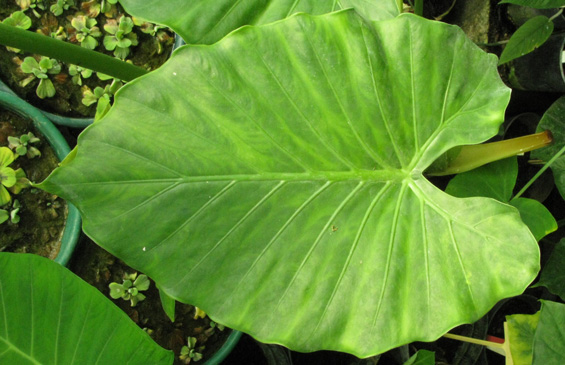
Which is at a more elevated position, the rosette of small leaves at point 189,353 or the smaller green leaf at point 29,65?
the smaller green leaf at point 29,65

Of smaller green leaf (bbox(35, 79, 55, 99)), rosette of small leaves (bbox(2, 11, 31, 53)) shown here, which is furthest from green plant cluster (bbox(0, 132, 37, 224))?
rosette of small leaves (bbox(2, 11, 31, 53))

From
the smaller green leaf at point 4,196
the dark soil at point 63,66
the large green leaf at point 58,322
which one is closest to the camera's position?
the large green leaf at point 58,322

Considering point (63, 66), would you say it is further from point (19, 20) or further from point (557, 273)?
point (557, 273)

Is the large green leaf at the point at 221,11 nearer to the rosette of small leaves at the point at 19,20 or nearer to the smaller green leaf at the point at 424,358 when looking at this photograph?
the rosette of small leaves at the point at 19,20

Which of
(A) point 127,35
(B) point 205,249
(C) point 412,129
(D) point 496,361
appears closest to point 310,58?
(C) point 412,129

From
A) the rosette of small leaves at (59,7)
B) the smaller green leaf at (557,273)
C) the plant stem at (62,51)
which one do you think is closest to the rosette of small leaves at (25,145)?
the rosette of small leaves at (59,7)

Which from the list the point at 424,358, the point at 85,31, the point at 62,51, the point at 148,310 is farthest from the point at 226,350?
the point at 85,31

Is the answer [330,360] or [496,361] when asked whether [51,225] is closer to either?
[330,360]
